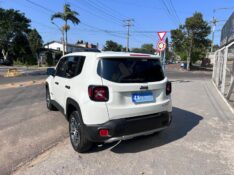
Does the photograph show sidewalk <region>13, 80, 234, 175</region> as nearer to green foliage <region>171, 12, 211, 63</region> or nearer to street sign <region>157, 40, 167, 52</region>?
street sign <region>157, 40, 167, 52</region>

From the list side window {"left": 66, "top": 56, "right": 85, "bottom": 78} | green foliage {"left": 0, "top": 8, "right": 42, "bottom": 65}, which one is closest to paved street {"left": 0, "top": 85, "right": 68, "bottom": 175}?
side window {"left": 66, "top": 56, "right": 85, "bottom": 78}

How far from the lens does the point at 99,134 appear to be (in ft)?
11.3

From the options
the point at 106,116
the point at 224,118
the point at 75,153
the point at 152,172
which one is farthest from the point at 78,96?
the point at 224,118

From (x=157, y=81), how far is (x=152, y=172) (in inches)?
61.5

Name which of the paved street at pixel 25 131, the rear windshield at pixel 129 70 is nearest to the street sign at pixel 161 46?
the paved street at pixel 25 131

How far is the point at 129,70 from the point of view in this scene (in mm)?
3676

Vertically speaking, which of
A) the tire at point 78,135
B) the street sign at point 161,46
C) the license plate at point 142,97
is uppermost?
the street sign at point 161,46

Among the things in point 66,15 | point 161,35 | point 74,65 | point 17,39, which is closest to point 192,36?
point 66,15

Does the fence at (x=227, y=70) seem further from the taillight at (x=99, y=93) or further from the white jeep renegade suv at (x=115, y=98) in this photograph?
the taillight at (x=99, y=93)

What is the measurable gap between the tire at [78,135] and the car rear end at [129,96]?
0.81 ft

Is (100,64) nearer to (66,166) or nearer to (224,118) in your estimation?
(66,166)

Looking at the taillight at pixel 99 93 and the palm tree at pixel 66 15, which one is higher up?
the palm tree at pixel 66 15

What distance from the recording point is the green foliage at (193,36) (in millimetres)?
38906

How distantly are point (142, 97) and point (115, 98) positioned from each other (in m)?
0.55
